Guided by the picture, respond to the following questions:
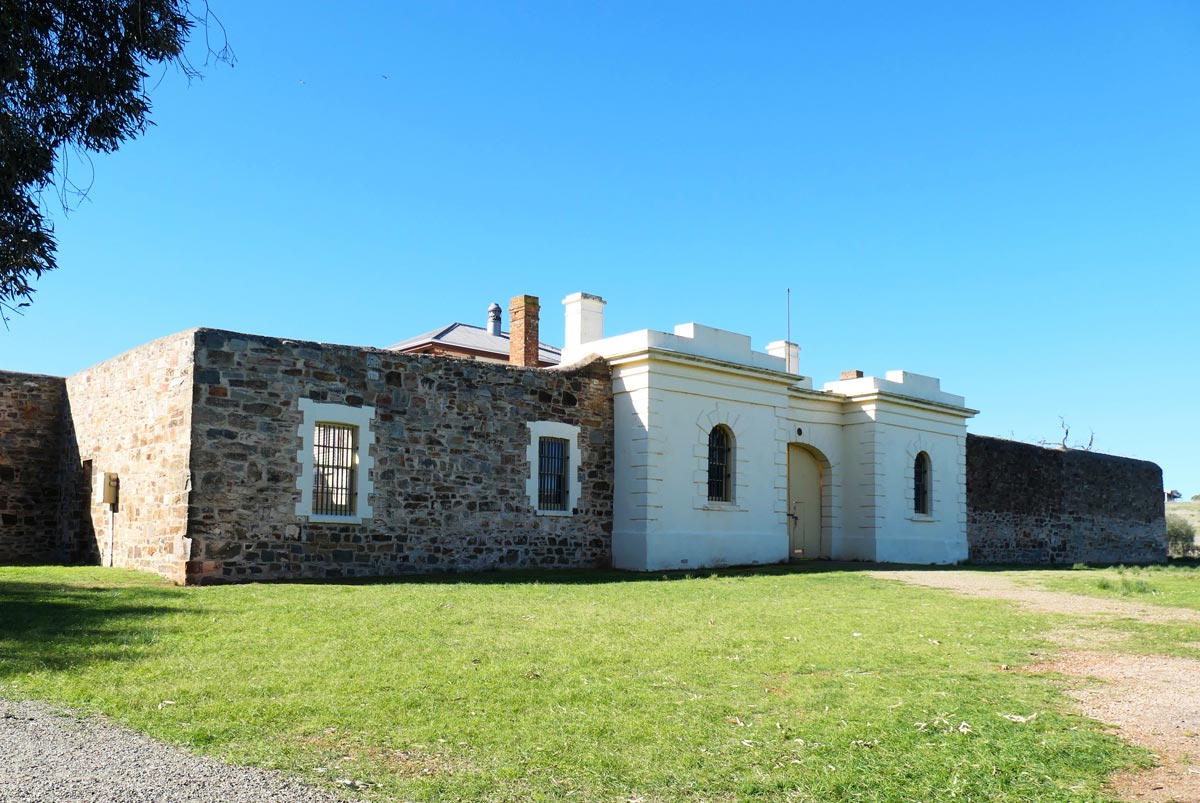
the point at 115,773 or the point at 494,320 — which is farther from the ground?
the point at 494,320

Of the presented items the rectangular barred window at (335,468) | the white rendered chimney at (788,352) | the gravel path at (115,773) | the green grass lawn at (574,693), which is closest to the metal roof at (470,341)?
the white rendered chimney at (788,352)

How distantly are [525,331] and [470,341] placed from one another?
8.68m

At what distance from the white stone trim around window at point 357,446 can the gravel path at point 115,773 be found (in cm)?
854

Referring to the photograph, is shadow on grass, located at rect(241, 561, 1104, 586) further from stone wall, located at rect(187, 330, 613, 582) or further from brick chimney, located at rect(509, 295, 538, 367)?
brick chimney, located at rect(509, 295, 538, 367)

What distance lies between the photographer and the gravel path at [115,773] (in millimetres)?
4289

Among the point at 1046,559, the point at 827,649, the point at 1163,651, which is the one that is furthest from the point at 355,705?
the point at 1046,559

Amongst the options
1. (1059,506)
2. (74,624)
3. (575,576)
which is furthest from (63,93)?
(1059,506)

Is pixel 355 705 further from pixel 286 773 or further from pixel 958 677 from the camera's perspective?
pixel 958 677

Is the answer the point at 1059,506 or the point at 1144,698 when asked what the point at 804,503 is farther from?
the point at 1144,698

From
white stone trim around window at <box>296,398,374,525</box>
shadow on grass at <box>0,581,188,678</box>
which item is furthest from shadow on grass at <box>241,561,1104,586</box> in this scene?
shadow on grass at <box>0,581,188,678</box>

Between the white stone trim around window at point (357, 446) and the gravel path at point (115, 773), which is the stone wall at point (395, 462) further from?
the gravel path at point (115, 773)

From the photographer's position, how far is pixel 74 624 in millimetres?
8680

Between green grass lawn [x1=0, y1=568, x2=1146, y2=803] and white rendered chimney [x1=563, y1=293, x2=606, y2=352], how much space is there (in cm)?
874

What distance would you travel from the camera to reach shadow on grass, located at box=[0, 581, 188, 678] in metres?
7.25
